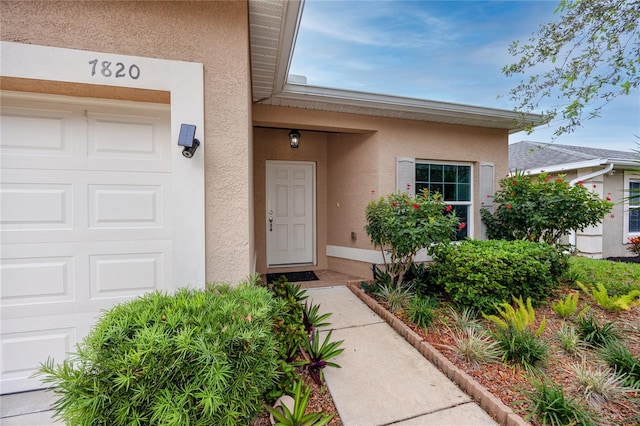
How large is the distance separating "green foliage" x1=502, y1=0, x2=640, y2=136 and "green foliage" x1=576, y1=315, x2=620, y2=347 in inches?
105

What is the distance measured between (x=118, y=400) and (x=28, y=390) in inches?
77.2

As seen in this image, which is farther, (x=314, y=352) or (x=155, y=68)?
(x=314, y=352)

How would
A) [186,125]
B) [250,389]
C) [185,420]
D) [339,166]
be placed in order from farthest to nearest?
[339,166], [186,125], [250,389], [185,420]

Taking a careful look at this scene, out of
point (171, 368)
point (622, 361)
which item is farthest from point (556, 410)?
point (171, 368)

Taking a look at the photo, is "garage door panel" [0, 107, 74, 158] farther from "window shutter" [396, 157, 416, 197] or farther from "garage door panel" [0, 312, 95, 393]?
"window shutter" [396, 157, 416, 197]

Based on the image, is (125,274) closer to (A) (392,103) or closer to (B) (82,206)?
(B) (82,206)

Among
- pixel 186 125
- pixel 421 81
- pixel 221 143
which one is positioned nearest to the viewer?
pixel 186 125

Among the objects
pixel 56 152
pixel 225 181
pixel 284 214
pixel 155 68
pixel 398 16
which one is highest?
pixel 398 16

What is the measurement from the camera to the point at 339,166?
595 cm

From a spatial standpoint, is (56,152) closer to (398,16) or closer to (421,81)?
(398,16)

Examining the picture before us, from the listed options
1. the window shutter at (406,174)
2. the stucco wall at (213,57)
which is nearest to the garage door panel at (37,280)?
the stucco wall at (213,57)

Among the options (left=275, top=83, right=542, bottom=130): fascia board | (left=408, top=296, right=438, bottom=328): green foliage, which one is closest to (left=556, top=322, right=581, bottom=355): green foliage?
(left=408, top=296, right=438, bottom=328): green foliage

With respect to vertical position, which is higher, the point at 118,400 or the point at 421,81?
the point at 421,81

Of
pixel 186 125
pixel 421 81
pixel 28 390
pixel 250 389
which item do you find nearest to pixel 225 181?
pixel 186 125
